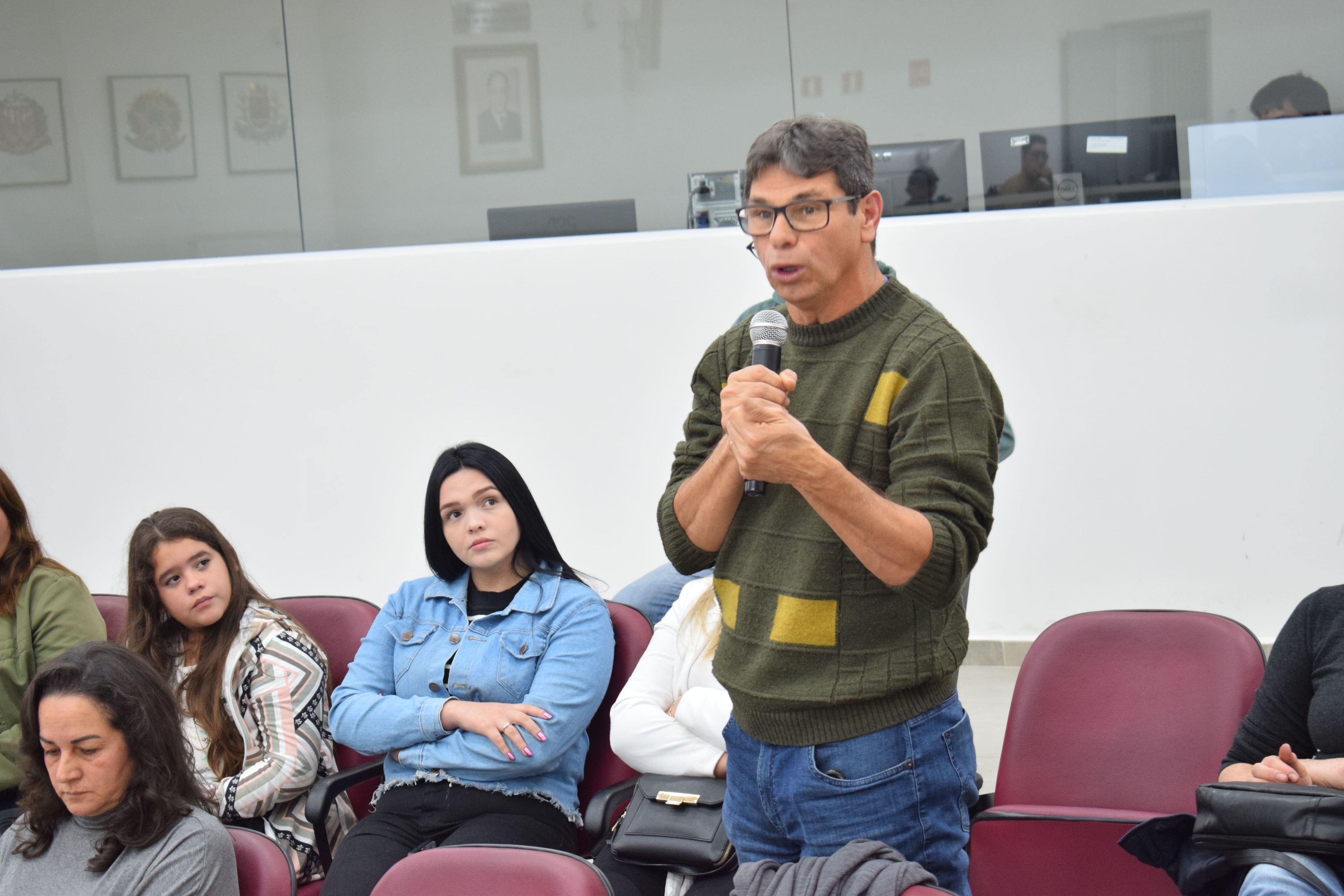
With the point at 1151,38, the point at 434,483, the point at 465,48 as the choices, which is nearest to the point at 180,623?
the point at 434,483

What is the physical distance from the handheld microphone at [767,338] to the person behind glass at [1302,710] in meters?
0.95

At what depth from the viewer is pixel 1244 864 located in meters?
1.57

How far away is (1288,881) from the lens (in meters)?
1.51

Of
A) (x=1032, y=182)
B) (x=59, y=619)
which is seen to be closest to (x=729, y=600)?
(x=59, y=619)

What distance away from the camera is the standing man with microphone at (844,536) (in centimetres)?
124

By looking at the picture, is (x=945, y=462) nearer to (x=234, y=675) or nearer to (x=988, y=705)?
(x=234, y=675)

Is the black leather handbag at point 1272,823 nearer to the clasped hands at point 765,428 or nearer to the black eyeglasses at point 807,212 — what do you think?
the clasped hands at point 765,428

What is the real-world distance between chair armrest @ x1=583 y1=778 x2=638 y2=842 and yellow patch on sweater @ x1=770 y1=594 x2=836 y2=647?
868 millimetres

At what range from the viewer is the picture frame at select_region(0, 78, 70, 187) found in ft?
16.1

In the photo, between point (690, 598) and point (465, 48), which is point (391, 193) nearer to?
point (465, 48)

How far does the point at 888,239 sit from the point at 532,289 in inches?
54.7

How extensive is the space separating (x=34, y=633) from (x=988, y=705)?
2.91 meters

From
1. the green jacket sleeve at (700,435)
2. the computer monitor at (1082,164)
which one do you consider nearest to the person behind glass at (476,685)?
the green jacket sleeve at (700,435)

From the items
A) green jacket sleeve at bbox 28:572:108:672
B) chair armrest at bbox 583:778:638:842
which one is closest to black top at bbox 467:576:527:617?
chair armrest at bbox 583:778:638:842
